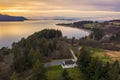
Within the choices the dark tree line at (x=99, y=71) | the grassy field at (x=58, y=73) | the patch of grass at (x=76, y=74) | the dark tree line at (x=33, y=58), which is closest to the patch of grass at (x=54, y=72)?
the grassy field at (x=58, y=73)

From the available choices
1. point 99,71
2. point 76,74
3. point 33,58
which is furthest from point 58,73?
point 99,71

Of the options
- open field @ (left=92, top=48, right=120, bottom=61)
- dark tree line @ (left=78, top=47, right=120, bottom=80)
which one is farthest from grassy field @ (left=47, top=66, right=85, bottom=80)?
open field @ (left=92, top=48, right=120, bottom=61)

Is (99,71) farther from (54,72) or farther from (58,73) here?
(54,72)

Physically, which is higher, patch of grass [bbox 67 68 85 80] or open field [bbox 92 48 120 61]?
patch of grass [bbox 67 68 85 80]

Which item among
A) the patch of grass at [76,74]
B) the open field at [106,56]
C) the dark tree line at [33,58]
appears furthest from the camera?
the open field at [106,56]

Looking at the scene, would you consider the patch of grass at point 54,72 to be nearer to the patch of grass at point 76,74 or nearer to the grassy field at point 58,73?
the grassy field at point 58,73

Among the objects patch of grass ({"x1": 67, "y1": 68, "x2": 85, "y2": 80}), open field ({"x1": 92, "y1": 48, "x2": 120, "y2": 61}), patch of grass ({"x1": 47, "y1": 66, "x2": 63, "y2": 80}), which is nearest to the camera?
patch of grass ({"x1": 67, "y1": 68, "x2": 85, "y2": 80})

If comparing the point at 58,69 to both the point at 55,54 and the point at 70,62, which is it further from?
the point at 55,54

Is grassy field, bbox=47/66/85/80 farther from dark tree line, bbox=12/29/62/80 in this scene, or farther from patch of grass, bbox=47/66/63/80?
dark tree line, bbox=12/29/62/80

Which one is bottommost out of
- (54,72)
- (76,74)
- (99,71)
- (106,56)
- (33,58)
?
(106,56)

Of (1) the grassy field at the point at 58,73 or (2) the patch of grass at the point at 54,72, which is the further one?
(2) the patch of grass at the point at 54,72

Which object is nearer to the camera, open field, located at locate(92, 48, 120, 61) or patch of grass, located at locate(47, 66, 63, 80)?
patch of grass, located at locate(47, 66, 63, 80)

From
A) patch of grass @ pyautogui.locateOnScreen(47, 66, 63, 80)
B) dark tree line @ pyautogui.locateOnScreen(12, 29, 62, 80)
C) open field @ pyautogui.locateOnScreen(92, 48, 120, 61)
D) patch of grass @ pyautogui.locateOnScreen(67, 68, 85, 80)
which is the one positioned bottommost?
open field @ pyautogui.locateOnScreen(92, 48, 120, 61)
